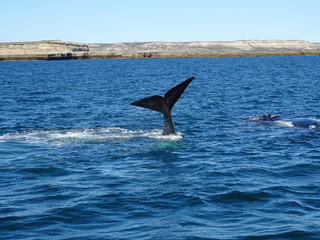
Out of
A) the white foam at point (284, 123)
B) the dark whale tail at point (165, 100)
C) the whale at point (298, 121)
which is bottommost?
the white foam at point (284, 123)

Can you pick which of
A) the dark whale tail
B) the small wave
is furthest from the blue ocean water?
the dark whale tail

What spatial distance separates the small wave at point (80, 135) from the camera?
20.1m

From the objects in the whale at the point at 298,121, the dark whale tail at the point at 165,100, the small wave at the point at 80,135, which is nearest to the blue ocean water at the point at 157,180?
the small wave at the point at 80,135

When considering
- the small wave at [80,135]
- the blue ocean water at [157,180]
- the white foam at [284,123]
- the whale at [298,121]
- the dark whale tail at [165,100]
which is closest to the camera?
the blue ocean water at [157,180]

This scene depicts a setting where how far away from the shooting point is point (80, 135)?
840 inches

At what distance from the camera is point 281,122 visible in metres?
23.9

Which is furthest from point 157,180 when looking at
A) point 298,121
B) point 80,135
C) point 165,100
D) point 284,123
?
point 298,121

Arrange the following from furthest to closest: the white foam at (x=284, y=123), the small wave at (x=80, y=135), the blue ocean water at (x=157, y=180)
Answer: the white foam at (x=284, y=123) < the small wave at (x=80, y=135) < the blue ocean water at (x=157, y=180)

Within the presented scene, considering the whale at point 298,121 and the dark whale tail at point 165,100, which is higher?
the dark whale tail at point 165,100

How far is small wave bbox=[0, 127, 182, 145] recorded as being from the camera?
20109mm

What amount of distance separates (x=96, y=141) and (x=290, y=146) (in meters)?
7.82

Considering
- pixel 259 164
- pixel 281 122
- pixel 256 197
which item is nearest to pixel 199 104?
pixel 281 122

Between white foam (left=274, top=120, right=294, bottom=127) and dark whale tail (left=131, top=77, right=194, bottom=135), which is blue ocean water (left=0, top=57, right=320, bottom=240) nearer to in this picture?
white foam (left=274, top=120, right=294, bottom=127)

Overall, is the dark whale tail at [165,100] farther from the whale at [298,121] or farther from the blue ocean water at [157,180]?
the whale at [298,121]
